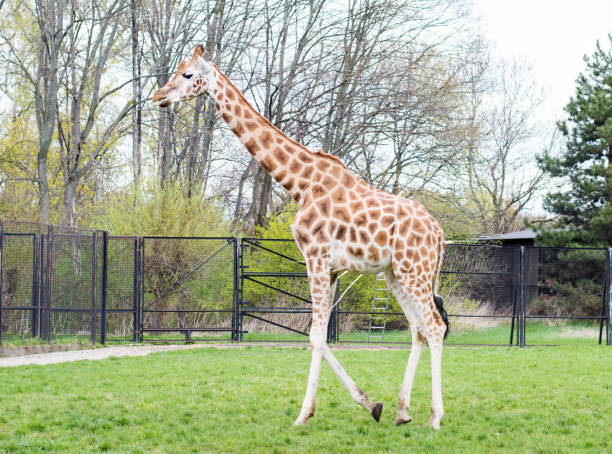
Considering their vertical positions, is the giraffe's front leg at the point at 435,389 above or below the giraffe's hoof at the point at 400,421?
above

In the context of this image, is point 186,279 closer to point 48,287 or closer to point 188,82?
point 48,287

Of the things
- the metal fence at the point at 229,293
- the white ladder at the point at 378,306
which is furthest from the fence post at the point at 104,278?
the white ladder at the point at 378,306

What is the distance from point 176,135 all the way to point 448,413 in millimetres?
14786

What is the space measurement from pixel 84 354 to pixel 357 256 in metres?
7.66

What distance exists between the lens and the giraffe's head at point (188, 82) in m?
6.47

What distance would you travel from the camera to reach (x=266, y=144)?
6.65 metres

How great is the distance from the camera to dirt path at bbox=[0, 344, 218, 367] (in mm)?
11025

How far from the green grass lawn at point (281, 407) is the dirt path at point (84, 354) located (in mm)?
816

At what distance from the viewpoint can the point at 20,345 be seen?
12250 mm

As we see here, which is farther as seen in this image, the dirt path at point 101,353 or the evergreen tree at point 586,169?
the evergreen tree at point 586,169

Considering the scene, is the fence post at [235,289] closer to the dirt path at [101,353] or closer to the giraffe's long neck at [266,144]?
the dirt path at [101,353]

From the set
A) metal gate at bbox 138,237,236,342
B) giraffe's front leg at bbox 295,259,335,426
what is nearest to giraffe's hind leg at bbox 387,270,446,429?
giraffe's front leg at bbox 295,259,335,426

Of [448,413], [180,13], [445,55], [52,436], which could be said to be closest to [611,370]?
[448,413]

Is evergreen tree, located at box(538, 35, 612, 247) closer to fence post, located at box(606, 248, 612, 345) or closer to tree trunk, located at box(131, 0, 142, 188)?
fence post, located at box(606, 248, 612, 345)
